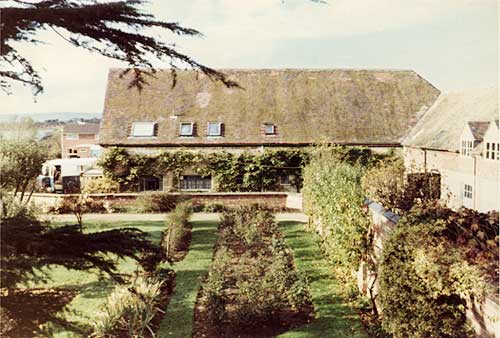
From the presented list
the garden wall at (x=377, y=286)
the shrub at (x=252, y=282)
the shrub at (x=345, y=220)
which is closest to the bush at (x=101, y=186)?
the shrub at (x=252, y=282)

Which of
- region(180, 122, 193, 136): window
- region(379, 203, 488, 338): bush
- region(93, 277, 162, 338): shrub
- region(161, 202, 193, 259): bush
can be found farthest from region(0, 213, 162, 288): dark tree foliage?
region(180, 122, 193, 136): window

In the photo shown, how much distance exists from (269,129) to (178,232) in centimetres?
1434

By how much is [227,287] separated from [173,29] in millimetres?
8256

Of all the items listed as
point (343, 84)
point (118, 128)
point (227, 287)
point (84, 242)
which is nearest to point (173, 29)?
point (84, 242)

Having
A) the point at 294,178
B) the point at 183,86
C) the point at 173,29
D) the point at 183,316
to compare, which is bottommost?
the point at 183,316

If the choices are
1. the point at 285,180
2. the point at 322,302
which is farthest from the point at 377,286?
the point at 285,180

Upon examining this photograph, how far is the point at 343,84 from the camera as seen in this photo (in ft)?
105

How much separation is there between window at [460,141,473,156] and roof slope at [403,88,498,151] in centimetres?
43

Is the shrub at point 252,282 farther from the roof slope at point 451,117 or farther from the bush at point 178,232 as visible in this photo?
the roof slope at point 451,117

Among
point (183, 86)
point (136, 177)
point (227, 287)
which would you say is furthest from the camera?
point (183, 86)

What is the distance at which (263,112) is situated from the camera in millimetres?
29797

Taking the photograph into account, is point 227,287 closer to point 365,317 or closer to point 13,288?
point 365,317

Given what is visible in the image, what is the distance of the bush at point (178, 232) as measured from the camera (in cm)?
1522

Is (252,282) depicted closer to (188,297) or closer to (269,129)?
(188,297)
